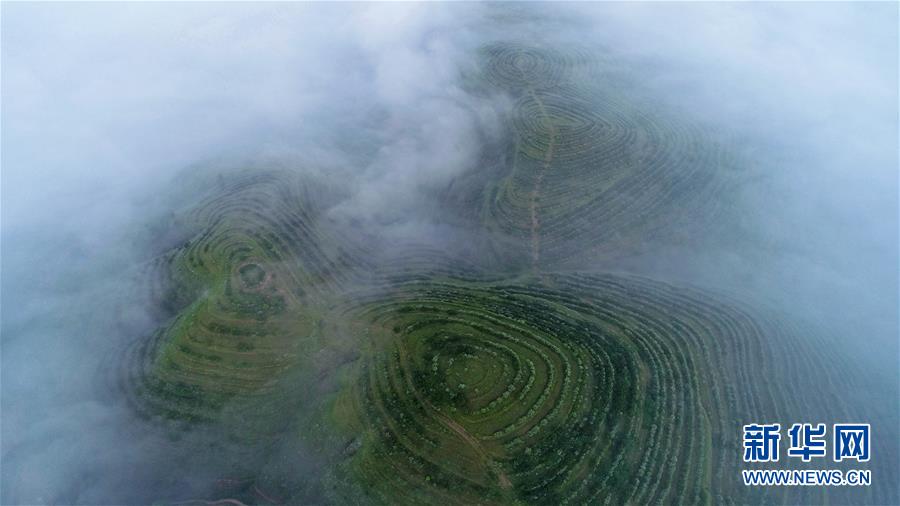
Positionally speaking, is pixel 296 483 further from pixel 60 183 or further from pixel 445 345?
pixel 60 183

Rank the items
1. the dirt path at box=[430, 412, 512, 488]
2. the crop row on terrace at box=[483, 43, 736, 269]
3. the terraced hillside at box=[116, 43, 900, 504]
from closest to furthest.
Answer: the dirt path at box=[430, 412, 512, 488], the terraced hillside at box=[116, 43, 900, 504], the crop row on terrace at box=[483, 43, 736, 269]

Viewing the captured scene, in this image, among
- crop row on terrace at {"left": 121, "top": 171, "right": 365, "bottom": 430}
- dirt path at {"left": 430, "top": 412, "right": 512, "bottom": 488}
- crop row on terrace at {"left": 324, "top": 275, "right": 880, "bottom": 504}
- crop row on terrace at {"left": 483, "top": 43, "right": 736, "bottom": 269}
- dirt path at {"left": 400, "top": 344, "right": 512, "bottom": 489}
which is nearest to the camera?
dirt path at {"left": 430, "top": 412, "right": 512, "bottom": 488}

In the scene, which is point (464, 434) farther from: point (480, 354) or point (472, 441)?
point (480, 354)

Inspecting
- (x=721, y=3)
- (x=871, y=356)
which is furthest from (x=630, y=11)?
(x=871, y=356)

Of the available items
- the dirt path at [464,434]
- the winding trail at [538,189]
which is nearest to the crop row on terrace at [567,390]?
the dirt path at [464,434]

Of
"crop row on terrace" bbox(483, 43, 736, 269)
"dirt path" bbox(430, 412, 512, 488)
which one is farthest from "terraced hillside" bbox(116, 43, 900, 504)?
"crop row on terrace" bbox(483, 43, 736, 269)

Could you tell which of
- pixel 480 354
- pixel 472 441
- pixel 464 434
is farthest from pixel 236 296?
pixel 472 441

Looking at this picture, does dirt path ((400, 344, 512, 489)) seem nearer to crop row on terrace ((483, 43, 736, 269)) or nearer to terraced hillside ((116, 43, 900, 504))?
terraced hillside ((116, 43, 900, 504))

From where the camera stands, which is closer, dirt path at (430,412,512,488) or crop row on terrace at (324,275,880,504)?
dirt path at (430,412,512,488)
